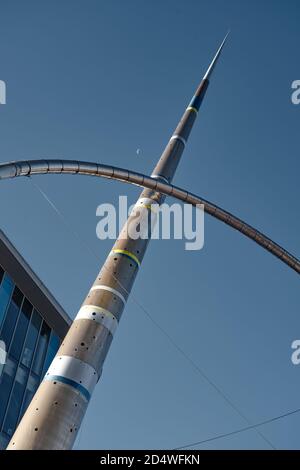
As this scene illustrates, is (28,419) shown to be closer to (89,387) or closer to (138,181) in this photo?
(89,387)

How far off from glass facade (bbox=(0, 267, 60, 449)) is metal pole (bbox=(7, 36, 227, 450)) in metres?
12.9

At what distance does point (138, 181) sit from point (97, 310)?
16.5 ft

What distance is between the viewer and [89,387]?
16016 mm

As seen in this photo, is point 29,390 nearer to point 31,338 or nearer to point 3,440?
point 31,338

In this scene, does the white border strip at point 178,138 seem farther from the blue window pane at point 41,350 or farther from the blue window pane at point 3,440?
the blue window pane at point 3,440

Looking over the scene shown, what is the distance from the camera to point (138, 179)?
18.0 meters

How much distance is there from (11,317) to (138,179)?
686 inches

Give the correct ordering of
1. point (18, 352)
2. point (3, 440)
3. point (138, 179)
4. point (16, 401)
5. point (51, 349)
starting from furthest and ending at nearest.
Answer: point (51, 349) < point (18, 352) < point (16, 401) < point (3, 440) < point (138, 179)

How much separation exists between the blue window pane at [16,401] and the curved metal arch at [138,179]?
59.6 feet

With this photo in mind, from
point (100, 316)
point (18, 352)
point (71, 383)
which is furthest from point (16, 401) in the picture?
point (71, 383)

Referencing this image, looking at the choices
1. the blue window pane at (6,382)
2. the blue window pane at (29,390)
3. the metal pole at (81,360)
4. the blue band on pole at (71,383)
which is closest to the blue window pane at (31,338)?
the blue window pane at (29,390)

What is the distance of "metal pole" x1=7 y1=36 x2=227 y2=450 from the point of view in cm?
1419

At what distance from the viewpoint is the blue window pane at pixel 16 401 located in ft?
95.7
